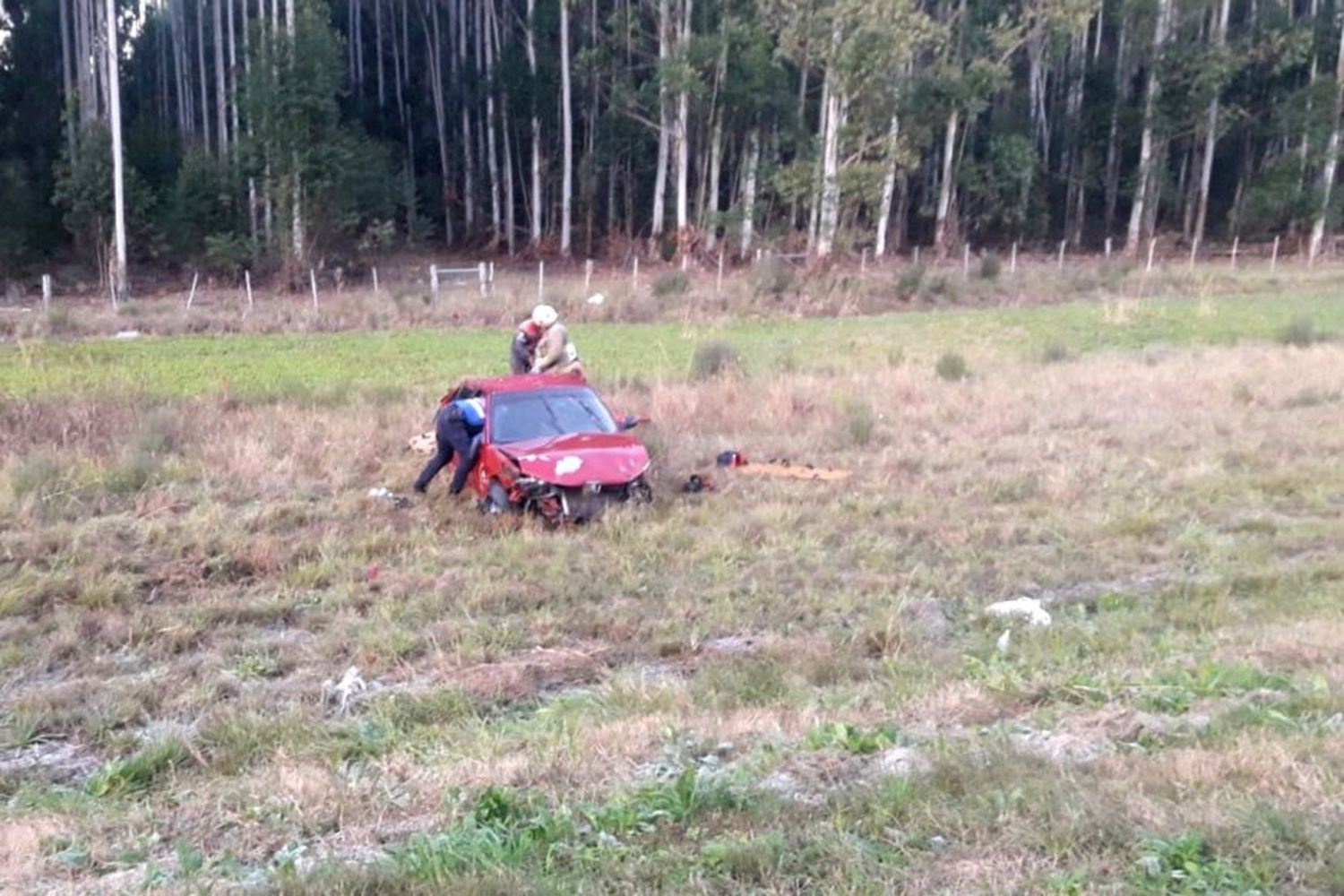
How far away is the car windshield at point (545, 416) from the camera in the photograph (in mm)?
12398

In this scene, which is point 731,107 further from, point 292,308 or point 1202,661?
point 1202,661

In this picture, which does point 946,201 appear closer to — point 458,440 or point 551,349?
point 551,349

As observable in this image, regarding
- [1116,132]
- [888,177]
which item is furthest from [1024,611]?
[1116,132]

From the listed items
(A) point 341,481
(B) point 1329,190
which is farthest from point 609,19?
(A) point 341,481

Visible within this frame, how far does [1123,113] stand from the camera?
53.9m

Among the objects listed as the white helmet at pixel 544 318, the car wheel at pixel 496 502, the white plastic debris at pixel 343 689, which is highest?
the white helmet at pixel 544 318

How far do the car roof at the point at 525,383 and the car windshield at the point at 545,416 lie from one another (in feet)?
0.28

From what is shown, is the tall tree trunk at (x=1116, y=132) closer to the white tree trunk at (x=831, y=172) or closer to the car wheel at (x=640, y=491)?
the white tree trunk at (x=831, y=172)

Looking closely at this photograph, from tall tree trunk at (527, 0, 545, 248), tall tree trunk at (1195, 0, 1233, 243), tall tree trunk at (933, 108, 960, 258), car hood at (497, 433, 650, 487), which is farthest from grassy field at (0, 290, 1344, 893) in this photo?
tall tree trunk at (1195, 0, 1233, 243)

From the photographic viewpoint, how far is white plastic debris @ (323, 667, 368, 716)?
7.43 meters

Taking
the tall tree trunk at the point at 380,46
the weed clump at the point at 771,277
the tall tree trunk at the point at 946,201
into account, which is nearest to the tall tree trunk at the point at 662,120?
the tall tree trunk at the point at 946,201

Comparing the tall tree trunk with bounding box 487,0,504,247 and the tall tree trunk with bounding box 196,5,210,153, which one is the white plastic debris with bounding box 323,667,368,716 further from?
the tall tree trunk with bounding box 196,5,210,153

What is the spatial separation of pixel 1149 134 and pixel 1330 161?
693 cm

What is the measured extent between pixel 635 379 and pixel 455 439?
7209mm
